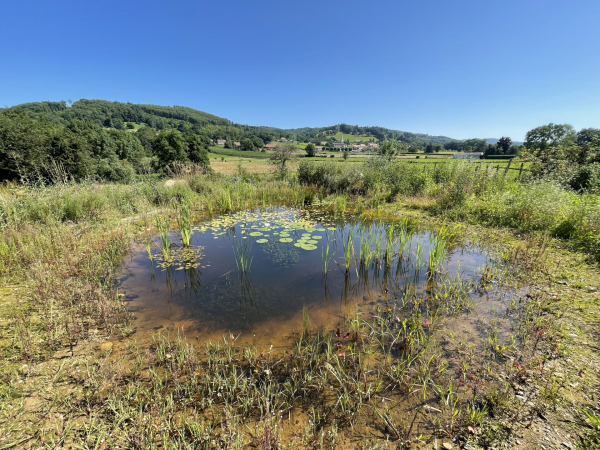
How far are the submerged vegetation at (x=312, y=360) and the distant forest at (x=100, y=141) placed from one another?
5023mm

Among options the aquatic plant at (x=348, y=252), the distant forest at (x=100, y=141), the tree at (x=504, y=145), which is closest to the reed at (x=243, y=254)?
the aquatic plant at (x=348, y=252)

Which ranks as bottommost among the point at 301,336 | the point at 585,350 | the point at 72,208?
the point at 301,336

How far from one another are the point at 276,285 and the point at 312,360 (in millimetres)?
1651

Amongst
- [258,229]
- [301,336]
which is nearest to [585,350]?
[301,336]

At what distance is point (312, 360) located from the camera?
95.0 inches

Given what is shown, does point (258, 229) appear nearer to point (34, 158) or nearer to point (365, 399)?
point (365, 399)

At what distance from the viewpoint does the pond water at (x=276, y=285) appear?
3.05 meters

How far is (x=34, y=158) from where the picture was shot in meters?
13.3

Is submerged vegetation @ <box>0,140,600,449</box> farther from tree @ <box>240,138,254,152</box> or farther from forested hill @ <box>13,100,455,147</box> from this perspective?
forested hill @ <box>13,100,455,147</box>

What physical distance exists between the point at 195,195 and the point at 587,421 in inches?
406

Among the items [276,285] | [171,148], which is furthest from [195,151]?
[276,285]

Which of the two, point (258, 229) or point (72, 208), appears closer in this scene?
point (72, 208)

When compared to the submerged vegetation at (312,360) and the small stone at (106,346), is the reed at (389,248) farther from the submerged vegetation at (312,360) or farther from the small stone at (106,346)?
the small stone at (106,346)

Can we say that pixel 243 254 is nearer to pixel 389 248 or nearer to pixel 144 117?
pixel 389 248
